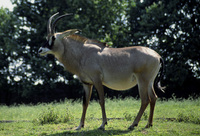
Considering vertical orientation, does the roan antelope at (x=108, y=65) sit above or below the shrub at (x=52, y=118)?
above

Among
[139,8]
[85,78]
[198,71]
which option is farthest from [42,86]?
[85,78]

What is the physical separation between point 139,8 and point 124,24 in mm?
2317

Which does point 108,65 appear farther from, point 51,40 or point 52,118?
point 52,118

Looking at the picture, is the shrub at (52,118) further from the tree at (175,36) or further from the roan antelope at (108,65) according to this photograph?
the tree at (175,36)

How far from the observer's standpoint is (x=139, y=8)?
995 inches

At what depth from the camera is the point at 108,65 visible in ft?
24.8

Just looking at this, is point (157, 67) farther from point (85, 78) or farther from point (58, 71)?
point (58, 71)

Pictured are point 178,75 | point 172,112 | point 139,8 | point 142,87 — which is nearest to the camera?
point 142,87

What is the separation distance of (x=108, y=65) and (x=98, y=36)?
15655 mm

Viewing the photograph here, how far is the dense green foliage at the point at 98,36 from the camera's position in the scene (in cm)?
2188

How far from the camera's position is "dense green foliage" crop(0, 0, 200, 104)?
71.8 ft

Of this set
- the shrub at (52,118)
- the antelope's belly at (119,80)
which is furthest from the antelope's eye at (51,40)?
the shrub at (52,118)

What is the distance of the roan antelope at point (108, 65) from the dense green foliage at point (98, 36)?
13.7 metres

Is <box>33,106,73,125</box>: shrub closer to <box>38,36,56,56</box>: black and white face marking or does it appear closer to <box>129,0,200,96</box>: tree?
<box>38,36,56,56</box>: black and white face marking
